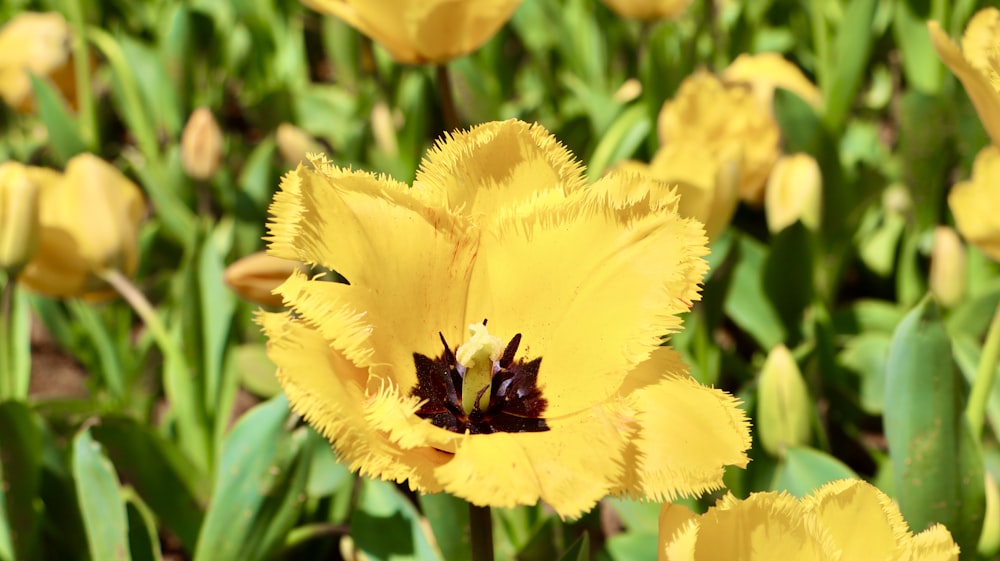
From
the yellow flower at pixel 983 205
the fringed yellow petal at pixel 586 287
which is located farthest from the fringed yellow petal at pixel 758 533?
the yellow flower at pixel 983 205

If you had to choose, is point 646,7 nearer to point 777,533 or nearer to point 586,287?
point 586,287

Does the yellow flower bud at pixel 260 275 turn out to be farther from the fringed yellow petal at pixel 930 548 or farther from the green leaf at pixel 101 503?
the fringed yellow petal at pixel 930 548

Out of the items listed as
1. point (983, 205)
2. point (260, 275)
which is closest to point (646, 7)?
point (983, 205)

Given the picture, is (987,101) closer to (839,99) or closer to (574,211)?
(574,211)

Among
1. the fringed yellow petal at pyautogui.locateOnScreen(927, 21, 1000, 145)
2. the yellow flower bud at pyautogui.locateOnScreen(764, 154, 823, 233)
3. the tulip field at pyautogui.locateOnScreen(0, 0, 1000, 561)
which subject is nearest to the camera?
the tulip field at pyautogui.locateOnScreen(0, 0, 1000, 561)

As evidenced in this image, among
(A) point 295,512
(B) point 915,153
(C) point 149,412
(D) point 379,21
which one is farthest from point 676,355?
(B) point 915,153

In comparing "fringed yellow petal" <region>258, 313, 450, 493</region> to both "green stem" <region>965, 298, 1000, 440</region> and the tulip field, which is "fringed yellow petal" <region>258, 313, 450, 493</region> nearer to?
the tulip field

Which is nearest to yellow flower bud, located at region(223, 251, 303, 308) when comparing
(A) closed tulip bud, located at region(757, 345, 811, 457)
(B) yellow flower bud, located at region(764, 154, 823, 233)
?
(A) closed tulip bud, located at region(757, 345, 811, 457)
